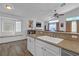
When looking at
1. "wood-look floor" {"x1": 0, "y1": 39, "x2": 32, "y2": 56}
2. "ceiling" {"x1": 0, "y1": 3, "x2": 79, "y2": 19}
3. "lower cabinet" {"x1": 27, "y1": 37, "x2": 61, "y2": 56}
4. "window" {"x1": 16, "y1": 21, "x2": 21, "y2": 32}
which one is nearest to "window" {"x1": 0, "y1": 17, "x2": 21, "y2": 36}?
"window" {"x1": 16, "y1": 21, "x2": 21, "y2": 32}

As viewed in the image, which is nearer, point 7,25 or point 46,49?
point 46,49

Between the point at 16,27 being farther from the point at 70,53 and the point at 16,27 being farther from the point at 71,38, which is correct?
the point at 70,53


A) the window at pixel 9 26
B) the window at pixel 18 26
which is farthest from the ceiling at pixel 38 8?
the window at pixel 18 26

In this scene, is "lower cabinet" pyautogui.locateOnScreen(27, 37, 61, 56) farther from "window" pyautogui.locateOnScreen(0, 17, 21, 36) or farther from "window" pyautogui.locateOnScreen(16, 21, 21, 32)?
"window" pyautogui.locateOnScreen(16, 21, 21, 32)

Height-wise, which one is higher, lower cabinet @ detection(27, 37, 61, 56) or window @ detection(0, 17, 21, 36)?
window @ detection(0, 17, 21, 36)

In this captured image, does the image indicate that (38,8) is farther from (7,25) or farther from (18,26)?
(18,26)

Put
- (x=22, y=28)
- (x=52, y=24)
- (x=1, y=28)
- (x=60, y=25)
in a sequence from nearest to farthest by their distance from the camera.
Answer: (x=52, y=24) < (x=60, y=25) < (x=1, y=28) < (x=22, y=28)

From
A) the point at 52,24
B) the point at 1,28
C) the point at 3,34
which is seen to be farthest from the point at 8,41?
the point at 52,24

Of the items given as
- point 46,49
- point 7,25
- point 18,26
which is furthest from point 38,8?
point 46,49

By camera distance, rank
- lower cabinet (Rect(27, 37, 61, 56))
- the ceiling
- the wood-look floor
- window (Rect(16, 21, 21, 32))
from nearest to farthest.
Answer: lower cabinet (Rect(27, 37, 61, 56)), the wood-look floor, the ceiling, window (Rect(16, 21, 21, 32))

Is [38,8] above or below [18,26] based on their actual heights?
above

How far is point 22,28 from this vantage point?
819 centimetres

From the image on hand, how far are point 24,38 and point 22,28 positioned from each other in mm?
923

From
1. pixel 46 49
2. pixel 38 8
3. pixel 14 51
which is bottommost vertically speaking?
pixel 14 51
